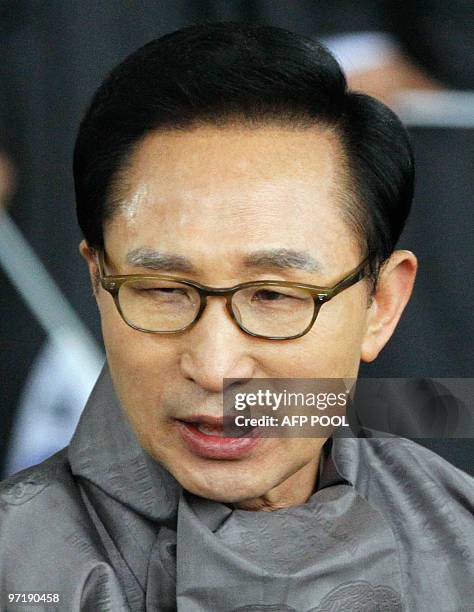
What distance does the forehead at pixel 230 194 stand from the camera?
1229 mm

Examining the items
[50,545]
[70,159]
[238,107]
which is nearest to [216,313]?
[238,107]

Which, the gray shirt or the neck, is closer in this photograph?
the gray shirt

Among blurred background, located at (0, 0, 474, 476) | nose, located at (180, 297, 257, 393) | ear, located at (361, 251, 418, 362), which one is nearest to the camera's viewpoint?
nose, located at (180, 297, 257, 393)

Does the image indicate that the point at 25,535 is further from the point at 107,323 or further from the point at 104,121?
the point at 104,121

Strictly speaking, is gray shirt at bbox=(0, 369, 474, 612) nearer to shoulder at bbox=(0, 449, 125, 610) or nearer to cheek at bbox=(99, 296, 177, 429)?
shoulder at bbox=(0, 449, 125, 610)

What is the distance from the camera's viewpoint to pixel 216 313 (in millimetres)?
1226

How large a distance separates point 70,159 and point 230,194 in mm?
980

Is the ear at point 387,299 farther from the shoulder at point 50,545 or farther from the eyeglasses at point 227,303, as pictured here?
the shoulder at point 50,545

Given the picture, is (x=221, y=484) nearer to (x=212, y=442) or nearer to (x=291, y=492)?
(x=212, y=442)

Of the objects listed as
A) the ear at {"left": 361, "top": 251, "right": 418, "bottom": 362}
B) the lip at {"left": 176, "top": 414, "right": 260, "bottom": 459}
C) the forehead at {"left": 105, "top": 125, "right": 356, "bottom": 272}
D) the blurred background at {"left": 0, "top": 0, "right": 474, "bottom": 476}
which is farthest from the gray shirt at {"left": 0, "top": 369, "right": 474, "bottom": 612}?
the blurred background at {"left": 0, "top": 0, "right": 474, "bottom": 476}

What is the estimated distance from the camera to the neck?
4.82 feet

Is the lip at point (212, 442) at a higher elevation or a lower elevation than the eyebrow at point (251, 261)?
lower

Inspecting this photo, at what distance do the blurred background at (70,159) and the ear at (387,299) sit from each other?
0.73m

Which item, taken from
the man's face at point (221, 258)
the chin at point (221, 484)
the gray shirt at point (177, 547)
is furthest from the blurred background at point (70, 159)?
the chin at point (221, 484)
